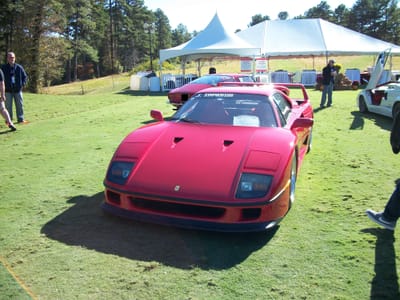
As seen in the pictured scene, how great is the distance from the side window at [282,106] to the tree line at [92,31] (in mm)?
29599

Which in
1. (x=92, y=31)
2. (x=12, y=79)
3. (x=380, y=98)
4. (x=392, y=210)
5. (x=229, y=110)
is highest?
(x=92, y=31)

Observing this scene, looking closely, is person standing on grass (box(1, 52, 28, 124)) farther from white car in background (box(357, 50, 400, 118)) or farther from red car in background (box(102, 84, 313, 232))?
white car in background (box(357, 50, 400, 118))

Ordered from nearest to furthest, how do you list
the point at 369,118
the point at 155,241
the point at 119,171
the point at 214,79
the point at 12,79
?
the point at 155,241
the point at 119,171
the point at 12,79
the point at 369,118
the point at 214,79

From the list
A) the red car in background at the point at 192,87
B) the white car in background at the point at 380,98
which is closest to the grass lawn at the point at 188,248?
the white car in background at the point at 380,98

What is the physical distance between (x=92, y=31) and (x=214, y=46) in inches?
2051

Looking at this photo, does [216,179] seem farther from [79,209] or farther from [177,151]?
[79,209]

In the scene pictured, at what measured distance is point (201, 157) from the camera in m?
3.76

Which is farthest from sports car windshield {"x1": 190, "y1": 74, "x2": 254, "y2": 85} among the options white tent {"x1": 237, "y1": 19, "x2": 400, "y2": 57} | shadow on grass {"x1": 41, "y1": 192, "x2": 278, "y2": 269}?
white tent {"x1": 237, "y1": 19, "x2": 400, "y2": 57}

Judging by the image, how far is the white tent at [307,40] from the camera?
2448 centimetres

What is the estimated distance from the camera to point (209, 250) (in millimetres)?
3223

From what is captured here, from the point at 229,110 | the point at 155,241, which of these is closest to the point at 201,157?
the point at 155,241

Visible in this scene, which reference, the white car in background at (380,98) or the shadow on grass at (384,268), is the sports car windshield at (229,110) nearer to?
the shadow on grass at (384,268)

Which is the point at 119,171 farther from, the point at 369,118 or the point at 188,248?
the point at 369,118

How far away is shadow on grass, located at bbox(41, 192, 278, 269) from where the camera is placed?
3.09m
